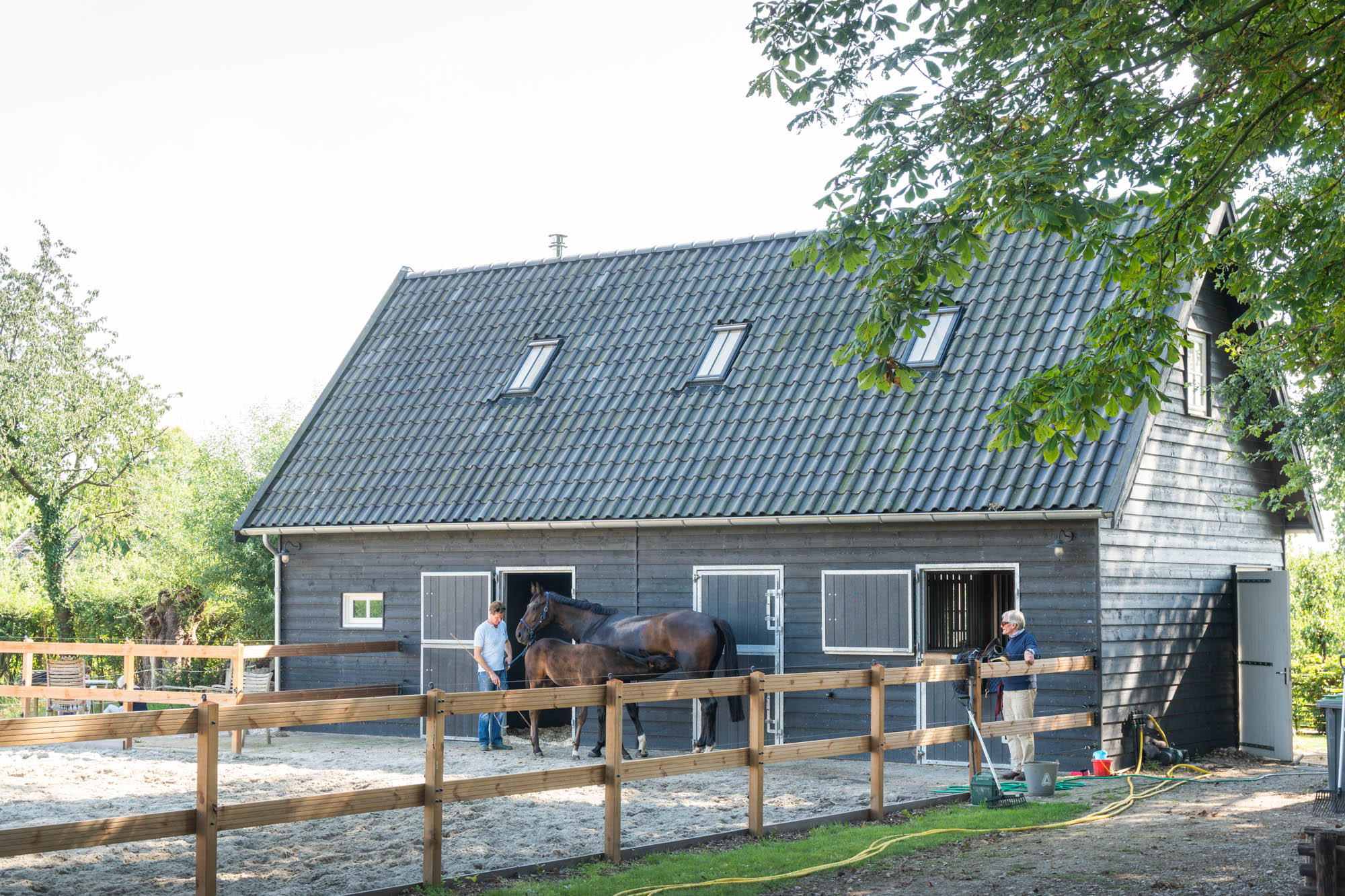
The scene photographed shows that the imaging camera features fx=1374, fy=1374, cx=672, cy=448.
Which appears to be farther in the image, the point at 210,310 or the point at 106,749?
the point at 210,310

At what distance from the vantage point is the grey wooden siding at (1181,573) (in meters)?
13.2

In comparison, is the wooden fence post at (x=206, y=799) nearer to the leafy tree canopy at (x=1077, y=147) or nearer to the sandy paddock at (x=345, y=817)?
the sandy paddock at (x=345, y=817)

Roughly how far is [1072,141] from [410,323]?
42.7ft

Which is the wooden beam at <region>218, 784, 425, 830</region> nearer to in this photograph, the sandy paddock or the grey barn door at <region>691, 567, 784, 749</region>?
the sandy paddock

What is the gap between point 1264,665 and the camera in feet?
49.2

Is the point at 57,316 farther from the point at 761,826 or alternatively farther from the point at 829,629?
the point at 761,826

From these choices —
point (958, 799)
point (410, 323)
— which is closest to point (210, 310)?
point (410, 323)

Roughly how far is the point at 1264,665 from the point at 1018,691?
445 centimetres

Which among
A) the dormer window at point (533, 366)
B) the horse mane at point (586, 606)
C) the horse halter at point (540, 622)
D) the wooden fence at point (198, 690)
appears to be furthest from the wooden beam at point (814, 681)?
the dormer window at point (533, 366)

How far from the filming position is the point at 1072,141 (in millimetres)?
8797

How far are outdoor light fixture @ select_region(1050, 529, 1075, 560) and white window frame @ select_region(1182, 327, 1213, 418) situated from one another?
2.97 meters

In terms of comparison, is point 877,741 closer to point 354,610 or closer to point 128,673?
point 354,610

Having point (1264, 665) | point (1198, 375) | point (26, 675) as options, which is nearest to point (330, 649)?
point (26, 675)

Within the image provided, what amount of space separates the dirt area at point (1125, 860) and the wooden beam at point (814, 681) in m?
1.55
